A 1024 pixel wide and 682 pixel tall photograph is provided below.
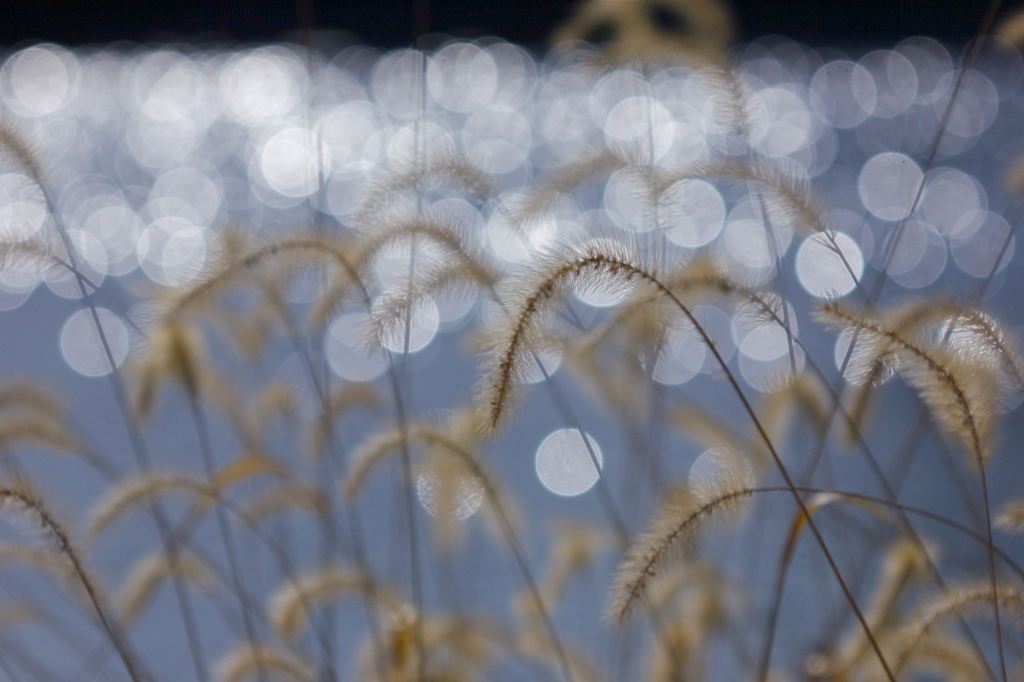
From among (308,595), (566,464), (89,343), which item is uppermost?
(89,343)

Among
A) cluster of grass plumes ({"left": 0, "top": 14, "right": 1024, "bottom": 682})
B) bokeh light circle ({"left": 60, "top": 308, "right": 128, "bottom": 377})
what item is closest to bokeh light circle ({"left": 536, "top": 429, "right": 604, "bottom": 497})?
cluster of grass plumes ({"left": 0, "top": 14, "right": 1024, "bottom": 682})

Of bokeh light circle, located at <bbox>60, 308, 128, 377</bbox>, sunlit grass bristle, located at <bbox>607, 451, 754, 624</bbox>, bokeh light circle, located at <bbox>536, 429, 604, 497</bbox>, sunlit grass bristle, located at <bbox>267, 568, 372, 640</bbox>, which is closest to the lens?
sunlit grass bristle, located at <bbox>607, 451, 754, 624</bbox>

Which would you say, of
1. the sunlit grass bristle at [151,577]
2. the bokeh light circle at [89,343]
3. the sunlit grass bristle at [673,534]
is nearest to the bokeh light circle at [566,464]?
the sunlit grass bristle at [151,577]

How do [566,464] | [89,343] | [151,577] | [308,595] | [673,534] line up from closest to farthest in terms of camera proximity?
[673,534] < [308,595] < [151,577] < [566,464] < [89,343]

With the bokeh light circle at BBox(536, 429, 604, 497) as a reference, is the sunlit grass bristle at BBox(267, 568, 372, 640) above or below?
above

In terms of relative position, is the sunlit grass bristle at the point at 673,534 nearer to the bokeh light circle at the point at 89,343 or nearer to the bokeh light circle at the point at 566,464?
the bokeh light circle at the point at 566,464

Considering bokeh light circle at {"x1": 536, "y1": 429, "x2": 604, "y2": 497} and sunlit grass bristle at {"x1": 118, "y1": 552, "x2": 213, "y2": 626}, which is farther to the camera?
Answer: bokeh light circle at {"x1": 536, "y1": 429, "x2": 604, "y2": 497}

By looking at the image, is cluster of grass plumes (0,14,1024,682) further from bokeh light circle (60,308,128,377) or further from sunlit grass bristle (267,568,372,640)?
bokeh light circle (60,308,128,377)

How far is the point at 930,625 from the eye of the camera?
697 millimetres

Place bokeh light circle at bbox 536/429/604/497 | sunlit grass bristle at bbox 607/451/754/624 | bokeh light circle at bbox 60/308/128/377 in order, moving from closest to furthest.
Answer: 1. sunlit grass bristle at bbox 607/451/754/624
2. bokeh light circle at bbox 536/429/604/497
3. bokeh light circle at bbox 60/308/128/377

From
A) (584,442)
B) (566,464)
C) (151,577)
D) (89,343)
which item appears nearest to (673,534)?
(584,442)

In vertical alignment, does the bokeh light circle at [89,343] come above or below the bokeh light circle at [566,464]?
above

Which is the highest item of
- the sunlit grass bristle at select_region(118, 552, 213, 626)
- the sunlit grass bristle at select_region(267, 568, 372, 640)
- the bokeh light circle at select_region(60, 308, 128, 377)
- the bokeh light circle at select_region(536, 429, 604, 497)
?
the bokeh light circle at select_region(60, 308, 128, 377)

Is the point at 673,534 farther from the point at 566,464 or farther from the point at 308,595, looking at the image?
the point at 566,464
